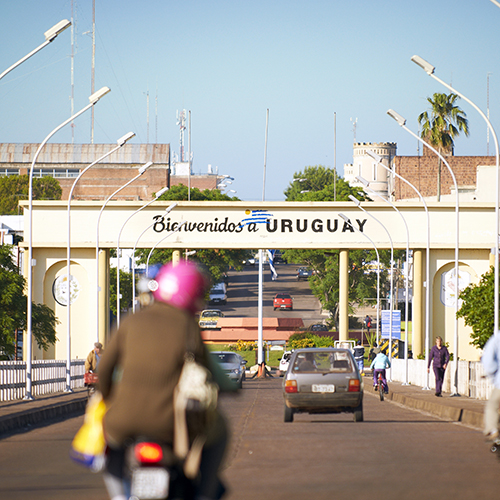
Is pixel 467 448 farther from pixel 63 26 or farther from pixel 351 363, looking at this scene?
pixel 63 26

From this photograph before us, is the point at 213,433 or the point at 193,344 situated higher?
the point at 193,344

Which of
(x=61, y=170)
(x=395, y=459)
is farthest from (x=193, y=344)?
Result: (x=61, y=170)

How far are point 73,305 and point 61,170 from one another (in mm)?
85013

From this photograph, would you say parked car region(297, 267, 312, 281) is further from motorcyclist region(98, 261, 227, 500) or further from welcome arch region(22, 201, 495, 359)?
motorcyclist region(98, 261, 227, 500)

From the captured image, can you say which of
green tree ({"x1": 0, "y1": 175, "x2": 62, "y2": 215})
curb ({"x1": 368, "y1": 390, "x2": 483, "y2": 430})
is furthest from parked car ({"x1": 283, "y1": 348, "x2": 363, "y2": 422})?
green tree ({"x1": 0, "y1": 175, "x2": 62, "y2": 215})

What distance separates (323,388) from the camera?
17.8 meters

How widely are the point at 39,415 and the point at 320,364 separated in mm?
5986

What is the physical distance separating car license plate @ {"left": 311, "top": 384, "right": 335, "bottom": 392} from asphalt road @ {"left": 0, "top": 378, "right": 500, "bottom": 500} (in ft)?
2.53

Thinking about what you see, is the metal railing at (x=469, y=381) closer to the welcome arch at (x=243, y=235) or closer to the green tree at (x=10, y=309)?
the welcome arch at (x=243, y=235)

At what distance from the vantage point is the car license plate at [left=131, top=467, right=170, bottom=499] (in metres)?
4.64

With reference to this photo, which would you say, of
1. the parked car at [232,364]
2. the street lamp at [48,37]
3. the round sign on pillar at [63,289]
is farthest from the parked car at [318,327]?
the street lamp at [48,37]

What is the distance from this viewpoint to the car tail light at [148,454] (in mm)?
4691

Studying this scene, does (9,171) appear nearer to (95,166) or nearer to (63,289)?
(95,166)

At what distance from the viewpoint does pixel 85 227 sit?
45.7m
